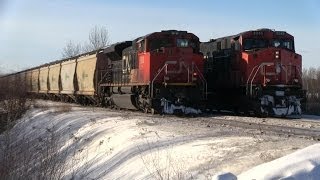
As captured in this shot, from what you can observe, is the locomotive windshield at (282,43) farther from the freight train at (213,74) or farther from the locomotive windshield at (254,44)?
the locomotive windshield at (254,44)

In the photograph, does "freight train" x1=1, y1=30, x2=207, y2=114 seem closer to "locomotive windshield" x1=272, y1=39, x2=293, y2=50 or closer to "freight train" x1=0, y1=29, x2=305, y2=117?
"freight train" x1=0, y1=29, x2=305, y2=117

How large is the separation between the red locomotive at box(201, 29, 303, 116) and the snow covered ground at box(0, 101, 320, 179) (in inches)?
165

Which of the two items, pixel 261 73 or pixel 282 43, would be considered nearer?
pixel 261 73

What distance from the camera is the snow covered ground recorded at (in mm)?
8516

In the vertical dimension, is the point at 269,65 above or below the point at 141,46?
below

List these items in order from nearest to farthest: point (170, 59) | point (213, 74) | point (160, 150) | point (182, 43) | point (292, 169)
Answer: point (292, 169), point (160, 150), point (170, 59), point (182, 43), point (213, 74)

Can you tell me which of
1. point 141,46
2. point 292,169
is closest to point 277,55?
point 141,46

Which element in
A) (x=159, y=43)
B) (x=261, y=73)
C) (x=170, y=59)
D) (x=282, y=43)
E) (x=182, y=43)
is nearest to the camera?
(x=261, y=73)

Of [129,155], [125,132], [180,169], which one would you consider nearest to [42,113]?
[125,132]

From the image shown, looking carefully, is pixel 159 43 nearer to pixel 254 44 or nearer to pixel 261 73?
pixel 254 44

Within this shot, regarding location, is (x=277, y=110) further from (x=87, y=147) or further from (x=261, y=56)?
(x=87, y=147)

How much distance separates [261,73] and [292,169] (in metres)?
14.3

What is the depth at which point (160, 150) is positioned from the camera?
10578mm

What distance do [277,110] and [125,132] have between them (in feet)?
26.6
